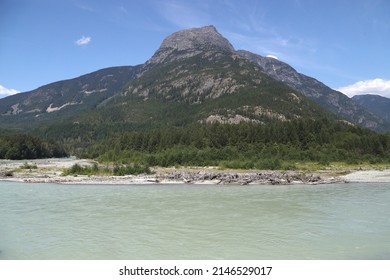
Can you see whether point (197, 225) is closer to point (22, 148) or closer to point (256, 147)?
point (256, 147)

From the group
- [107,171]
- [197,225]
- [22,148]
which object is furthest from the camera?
[22,148]

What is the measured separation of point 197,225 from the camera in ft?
81.5

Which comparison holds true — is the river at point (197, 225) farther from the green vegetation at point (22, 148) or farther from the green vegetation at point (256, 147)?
the green vegetation at point (22, 148)

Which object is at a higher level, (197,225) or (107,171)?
(107,171)

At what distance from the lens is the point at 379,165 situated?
7731cm

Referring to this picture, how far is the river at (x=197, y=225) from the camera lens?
18797 millimetres

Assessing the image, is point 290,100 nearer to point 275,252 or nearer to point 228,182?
point 228,182

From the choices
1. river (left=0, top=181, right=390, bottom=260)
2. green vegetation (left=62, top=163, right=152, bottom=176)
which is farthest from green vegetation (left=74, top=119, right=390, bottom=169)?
river (left=0, top=181, right=390, bottom=260)

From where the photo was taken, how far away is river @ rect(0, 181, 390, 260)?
61.7 ft

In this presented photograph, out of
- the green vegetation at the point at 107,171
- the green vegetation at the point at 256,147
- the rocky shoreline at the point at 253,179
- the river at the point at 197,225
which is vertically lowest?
the river at the point at 197,225

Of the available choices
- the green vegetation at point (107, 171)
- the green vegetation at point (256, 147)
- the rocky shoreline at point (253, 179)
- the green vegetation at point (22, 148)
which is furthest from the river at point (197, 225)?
the green vegetation at point (22, 148)

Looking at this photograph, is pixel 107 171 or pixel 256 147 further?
pixel 256 147

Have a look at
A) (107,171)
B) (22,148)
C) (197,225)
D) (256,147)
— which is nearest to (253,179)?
(107,171)

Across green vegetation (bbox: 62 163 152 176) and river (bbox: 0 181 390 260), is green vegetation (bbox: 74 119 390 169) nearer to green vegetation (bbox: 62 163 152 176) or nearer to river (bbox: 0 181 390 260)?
green vegetation (bbox: 62 163 152 176)
